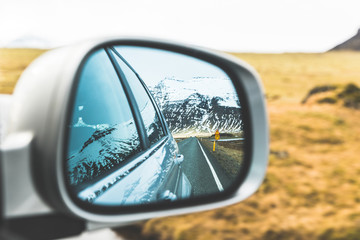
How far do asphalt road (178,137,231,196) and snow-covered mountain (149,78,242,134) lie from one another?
10cm

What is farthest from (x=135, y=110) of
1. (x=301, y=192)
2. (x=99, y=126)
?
(x=301, y=192)

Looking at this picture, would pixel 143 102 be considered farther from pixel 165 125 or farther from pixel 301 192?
pixel 301 192

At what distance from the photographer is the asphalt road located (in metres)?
2.01

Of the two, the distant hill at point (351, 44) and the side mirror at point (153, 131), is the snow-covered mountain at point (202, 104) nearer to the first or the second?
the side mirror at point (153, 131)

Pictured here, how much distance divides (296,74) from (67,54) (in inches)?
2152

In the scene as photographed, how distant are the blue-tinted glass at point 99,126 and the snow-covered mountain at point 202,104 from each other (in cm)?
29

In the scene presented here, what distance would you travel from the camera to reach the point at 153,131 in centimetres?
255

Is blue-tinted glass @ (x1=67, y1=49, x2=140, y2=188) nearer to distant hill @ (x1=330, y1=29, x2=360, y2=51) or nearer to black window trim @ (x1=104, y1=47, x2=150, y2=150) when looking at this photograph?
black window trim @ (x1=104, y1=47, x2=150, y2=150)

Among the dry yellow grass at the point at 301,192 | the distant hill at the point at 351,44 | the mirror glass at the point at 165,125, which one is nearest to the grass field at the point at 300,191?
the dry yellow grass at the point at 301,192

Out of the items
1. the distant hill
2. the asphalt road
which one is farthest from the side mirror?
the distant hill

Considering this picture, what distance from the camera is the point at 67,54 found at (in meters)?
1.12

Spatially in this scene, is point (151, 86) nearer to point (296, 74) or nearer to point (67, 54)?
point (67, 54)

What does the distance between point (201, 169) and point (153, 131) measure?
55cm

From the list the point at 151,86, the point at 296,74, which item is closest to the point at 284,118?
the point at 151,86
